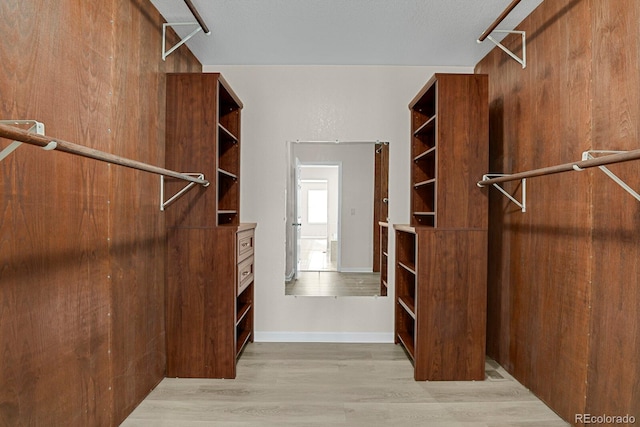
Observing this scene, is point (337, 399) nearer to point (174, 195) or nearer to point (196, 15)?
point (174, 195)

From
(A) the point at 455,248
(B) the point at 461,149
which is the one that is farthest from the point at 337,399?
(B) the point at 461,149

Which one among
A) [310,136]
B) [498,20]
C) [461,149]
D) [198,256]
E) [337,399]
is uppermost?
[498,20]

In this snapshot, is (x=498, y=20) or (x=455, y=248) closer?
(x=498, y=20)

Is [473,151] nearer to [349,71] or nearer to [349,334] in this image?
[349,71]

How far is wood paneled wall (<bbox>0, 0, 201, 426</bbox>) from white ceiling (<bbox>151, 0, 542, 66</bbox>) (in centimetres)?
46

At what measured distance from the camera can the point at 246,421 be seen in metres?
2.04

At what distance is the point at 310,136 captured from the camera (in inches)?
131

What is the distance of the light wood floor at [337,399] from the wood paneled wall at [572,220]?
0.87 feet

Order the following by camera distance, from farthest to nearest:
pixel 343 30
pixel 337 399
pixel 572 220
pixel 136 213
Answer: pixel 343 30, pixel 337 399, pixel 136 213, pixel 572 220

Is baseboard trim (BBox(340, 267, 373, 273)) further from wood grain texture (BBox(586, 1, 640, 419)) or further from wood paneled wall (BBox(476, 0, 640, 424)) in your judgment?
wood grain texture (BBox(586, 1, 640, 419))

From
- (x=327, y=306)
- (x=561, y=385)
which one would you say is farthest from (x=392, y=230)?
(x=561, y=385)

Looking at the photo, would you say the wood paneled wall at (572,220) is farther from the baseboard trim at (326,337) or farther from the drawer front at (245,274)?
the drawer front at (245,274)

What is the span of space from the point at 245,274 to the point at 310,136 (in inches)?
50.8

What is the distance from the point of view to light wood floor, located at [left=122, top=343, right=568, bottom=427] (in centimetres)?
205
